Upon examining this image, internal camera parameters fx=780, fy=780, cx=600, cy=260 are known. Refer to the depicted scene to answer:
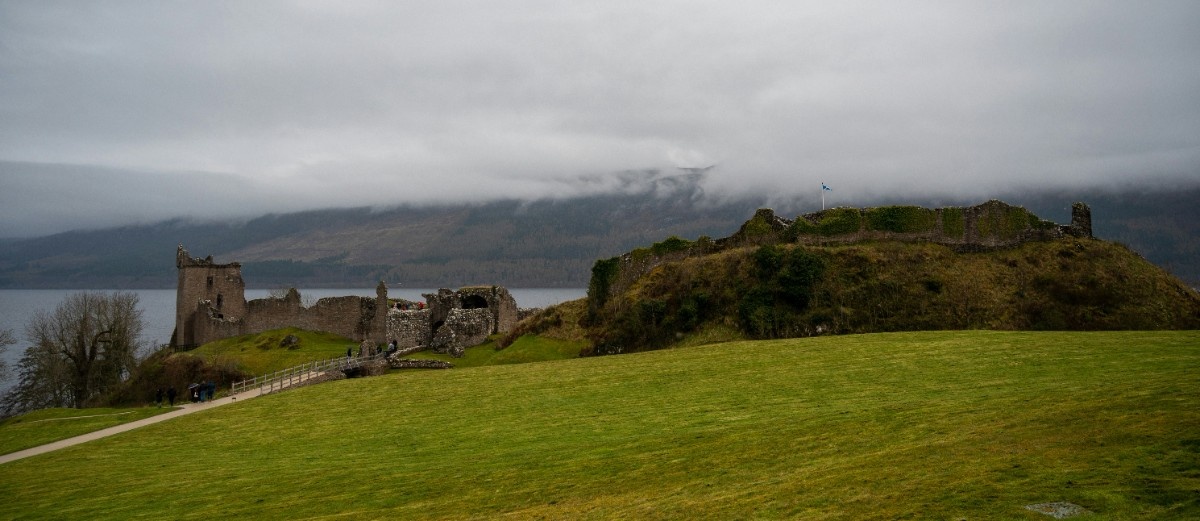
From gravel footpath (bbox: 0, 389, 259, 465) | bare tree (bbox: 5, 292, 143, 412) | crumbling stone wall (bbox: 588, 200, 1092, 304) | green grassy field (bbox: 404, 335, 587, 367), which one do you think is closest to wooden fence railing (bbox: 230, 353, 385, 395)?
gravel footpath (bbox: 0, 389, 259, 465)

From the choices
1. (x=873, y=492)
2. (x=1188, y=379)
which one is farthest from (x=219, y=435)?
(x=1188, y=379)

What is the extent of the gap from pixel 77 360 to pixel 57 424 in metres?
33.1

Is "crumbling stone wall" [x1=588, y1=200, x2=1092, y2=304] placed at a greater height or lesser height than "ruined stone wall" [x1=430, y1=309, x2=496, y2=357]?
greater

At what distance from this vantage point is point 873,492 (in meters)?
11.3

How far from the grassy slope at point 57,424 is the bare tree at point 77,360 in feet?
80.2

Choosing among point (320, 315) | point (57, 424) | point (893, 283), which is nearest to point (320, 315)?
point (320, 315)

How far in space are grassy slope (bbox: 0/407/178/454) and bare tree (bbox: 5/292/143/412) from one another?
24432mm

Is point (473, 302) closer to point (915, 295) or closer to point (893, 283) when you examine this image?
point (893, 283)

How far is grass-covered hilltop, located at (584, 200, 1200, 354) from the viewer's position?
34.9 meters

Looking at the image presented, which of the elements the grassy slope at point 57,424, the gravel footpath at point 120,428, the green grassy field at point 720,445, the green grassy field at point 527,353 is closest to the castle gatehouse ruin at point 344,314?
the green grassy field at point 527,353

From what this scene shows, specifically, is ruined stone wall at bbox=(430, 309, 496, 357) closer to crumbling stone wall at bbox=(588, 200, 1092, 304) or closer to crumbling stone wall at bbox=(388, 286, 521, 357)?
crumbling stone wall at bbox=(388, 286, 521, 357)

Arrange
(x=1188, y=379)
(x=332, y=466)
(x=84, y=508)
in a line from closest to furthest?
1. (x=1188, y=379)
2. (x=84, y=508)
3. (x=332, y=466)

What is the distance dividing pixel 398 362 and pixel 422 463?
25.6 metres

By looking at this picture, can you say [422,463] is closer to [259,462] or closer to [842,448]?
[259,462]
